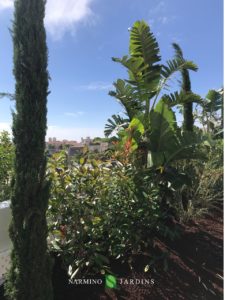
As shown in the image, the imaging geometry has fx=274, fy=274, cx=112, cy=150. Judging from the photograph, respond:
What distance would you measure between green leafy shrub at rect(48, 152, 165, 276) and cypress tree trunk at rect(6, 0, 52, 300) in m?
0.69

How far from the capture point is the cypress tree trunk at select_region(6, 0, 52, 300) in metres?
2.74

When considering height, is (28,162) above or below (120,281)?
above

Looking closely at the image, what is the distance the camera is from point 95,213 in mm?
3512

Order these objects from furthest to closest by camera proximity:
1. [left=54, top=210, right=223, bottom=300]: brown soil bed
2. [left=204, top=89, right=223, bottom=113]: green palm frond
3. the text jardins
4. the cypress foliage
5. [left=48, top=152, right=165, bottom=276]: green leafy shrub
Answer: [left=204, top=89, right=223, bottom=113]: green palm frond < the cypress foliage < [left=48, top=152, right=165, bottom=276]: green leafy shrub < the text jardins < [left=54, top=210, right=223, bottom=300]: brown soil bed

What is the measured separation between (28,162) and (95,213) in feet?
3.97

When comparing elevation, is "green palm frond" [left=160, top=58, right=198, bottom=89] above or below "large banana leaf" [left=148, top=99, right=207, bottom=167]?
above

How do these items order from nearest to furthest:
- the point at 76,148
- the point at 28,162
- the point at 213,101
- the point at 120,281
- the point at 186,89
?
the point at 28,162 < the point at 120,281 < the point at 186,89 < the point at 76,148 < the point at 213,101

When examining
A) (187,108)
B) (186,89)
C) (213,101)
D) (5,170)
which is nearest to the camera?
(5,170)

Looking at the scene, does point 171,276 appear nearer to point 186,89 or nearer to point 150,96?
point 150,96

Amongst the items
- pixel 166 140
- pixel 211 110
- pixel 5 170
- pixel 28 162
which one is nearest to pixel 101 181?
pixel 28 162

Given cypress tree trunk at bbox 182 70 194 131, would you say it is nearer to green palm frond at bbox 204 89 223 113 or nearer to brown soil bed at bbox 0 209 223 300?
green palm frond at bbox 204 89 223 113

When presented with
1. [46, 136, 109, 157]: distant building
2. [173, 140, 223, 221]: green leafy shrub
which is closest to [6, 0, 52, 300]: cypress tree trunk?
[46, 136, 109, 157]: distant building

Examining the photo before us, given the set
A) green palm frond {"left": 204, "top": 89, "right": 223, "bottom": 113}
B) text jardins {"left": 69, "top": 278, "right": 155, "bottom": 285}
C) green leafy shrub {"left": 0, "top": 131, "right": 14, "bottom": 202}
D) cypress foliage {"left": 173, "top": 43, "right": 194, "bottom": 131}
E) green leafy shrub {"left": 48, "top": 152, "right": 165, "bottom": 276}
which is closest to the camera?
text jardins {"left": 69, "top": 278, "right": 155, "bottom": 285}

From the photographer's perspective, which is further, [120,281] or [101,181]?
[101,181]
